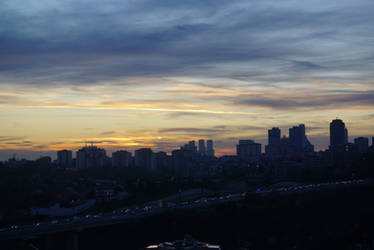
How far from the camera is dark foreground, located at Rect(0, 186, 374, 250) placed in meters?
21.7

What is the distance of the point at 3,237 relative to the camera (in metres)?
18.9

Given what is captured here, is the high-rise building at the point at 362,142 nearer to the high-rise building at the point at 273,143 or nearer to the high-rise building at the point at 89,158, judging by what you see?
the high-rise building at the point at 273,143

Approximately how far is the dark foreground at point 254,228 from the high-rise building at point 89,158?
43426 millimetres

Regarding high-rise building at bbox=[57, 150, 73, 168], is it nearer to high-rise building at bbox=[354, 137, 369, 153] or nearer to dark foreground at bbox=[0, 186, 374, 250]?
high-rise building at bbox=[354, 137, 369, 153]

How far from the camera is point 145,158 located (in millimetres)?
70062

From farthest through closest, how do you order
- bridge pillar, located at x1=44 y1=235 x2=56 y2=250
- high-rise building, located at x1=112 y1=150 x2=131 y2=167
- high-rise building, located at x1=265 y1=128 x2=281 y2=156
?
high-rise building, located at x1=265 y1=128 x2=281 y2=156 < high-rise building, located at x1=112 y1=150 x2=131 y2=167 < bridge pillar, located at x1=44 y1=235 x2=56 y2=250

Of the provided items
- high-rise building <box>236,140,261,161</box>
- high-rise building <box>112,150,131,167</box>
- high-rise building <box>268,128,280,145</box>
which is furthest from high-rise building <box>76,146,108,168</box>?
high-rise building <box>268,128,280,145</box>

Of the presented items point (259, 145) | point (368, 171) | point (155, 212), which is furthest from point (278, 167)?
point (259, 145)

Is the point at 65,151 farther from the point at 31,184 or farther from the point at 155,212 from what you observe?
the point at 155,212

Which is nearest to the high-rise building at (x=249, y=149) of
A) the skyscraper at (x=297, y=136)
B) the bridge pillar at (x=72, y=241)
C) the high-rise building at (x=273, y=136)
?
the high-rise building at (x=273, y=136)

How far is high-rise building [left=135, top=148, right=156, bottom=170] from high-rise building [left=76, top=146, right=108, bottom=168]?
14.6 ft

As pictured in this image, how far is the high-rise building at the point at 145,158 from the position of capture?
69938mm

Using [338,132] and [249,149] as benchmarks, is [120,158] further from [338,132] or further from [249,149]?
[338,132]

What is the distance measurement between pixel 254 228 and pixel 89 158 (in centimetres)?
4903
